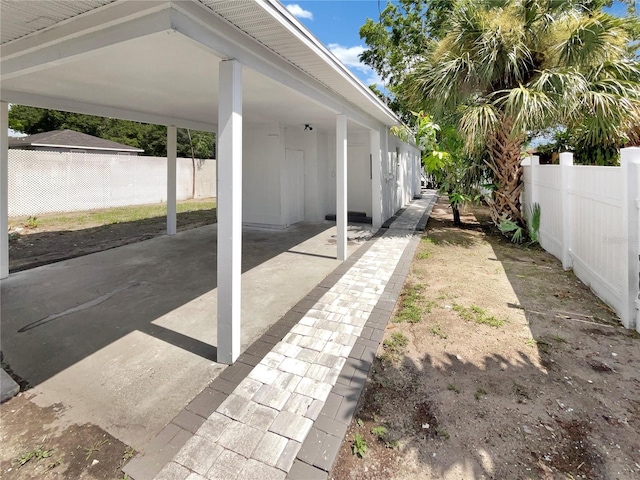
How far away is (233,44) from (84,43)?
1.38 metres

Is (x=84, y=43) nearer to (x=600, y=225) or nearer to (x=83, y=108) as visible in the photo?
(x=83, y=108)

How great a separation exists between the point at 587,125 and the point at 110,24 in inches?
339

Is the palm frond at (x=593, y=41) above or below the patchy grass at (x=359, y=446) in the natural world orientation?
above

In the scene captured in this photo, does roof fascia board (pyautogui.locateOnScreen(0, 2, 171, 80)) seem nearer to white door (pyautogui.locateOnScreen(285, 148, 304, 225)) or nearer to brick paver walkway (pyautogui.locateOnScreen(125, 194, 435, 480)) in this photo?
brick paver walkway (pyautogui.locateOnScreen(125, 194, 435, 480))

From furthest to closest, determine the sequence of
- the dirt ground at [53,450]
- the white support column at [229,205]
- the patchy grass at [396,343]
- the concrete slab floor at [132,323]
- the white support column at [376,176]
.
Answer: the white support column at [376,176] → the patchy grass at [396,343] → the white support column at [229,205] → the concrete slab floor at [132,323] → the dirt ground at [53,450]

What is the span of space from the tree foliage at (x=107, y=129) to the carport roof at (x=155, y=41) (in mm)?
21096

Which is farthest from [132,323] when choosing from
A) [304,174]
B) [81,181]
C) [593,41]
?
[81,181]

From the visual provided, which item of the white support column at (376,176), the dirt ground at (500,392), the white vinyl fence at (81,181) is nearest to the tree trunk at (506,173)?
the white support column at (376,176)

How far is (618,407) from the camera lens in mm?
2490

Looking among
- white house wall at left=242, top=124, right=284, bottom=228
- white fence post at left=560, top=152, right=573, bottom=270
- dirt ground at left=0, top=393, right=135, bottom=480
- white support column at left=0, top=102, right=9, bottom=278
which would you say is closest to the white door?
white house wall at left=242, top=124, right=284, bottom=228

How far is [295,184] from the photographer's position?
1079 centimetres

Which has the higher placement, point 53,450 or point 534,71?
point 534,71

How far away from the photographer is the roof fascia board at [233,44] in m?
2.55

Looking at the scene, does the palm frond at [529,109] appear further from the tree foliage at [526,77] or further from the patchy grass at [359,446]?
the patchy grass at [359,446]
